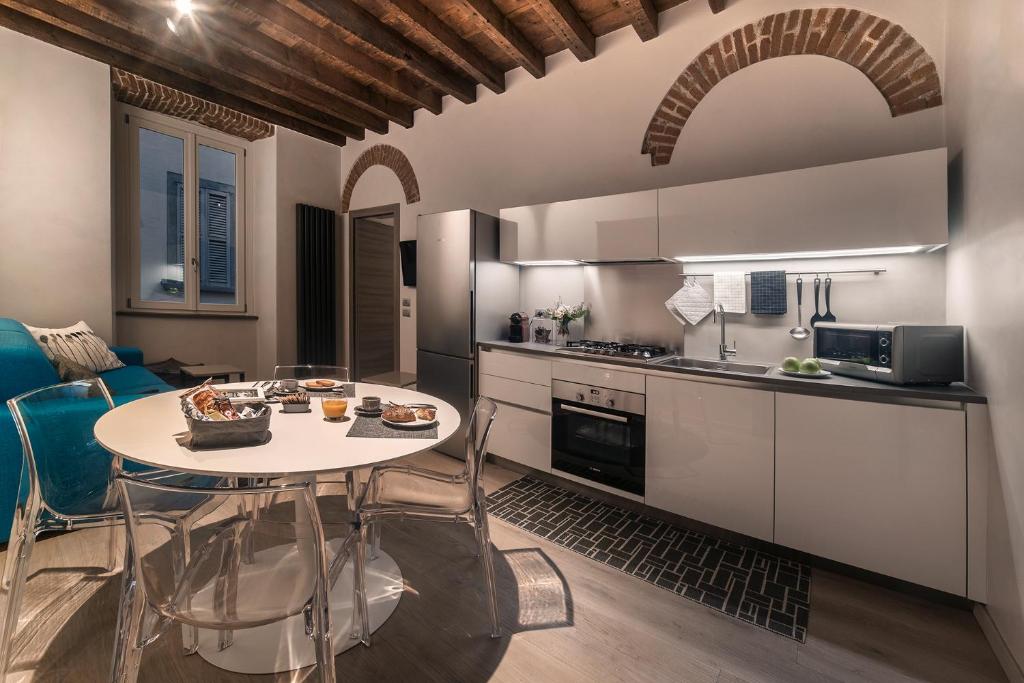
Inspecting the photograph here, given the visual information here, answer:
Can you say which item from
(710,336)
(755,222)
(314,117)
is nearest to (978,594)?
(710,336)

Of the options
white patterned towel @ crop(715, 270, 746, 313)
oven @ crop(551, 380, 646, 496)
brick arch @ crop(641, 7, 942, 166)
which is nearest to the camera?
brick arch @ crop(641, 7, 942, 166)

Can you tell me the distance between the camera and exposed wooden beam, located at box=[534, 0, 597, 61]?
9.34 feet

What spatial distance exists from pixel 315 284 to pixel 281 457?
14.4ft

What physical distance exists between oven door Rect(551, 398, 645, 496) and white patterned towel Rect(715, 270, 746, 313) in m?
0.91

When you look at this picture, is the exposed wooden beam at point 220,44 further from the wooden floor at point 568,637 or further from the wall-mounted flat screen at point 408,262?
the wooden floor at point 568,637

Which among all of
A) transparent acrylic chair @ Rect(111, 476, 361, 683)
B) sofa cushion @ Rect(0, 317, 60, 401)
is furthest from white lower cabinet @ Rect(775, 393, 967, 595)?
sofa cushion @ Rect(0, 317, 60, 401)

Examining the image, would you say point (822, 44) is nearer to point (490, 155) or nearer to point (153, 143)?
point (490, 155)

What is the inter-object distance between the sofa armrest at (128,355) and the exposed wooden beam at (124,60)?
2.35 metres

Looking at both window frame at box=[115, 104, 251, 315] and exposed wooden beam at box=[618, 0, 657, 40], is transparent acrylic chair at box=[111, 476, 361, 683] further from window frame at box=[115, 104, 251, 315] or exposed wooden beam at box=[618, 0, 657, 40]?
window frame at box=[115, 104, 251, 315]

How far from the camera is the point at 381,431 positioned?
63.5 inches

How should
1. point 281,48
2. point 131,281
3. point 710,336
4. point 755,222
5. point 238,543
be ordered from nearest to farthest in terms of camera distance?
point 238,543 < point 755,222 < point 710,336 < point 281,48 < point 131,281

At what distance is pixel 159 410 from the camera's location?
180 cm

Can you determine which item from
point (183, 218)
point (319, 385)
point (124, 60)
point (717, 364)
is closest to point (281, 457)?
point (319, 385)

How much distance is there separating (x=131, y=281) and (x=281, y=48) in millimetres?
2717
